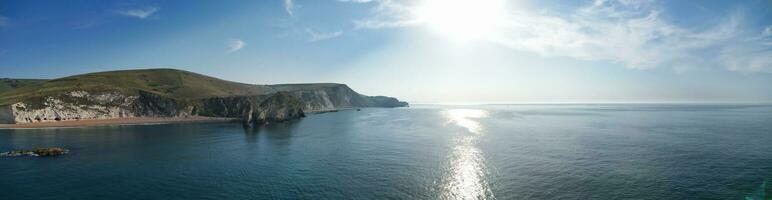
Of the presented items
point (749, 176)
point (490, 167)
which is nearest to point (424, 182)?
point (490, 167)

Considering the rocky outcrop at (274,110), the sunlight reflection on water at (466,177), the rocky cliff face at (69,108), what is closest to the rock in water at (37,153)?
the sunlight reflection on water at (466,177)

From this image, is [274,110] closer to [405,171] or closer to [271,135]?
[271,135]

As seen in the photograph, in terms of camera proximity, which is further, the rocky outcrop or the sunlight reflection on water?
the rocky outcrop

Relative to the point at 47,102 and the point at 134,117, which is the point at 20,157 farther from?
the point at 134,117

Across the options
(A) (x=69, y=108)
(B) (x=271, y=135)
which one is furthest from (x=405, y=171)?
(A) (x=69, y=108)

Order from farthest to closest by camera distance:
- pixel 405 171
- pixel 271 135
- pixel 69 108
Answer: pixel 69 108 < pixel 271 135 < pixel 405 171

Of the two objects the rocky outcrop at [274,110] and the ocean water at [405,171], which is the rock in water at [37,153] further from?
the rocky outcrop at [274,110]

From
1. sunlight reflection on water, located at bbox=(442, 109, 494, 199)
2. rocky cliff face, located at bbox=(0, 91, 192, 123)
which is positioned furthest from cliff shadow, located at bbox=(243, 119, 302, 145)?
rocky cliff face, located at bbox=(0, 91, 192, 123)

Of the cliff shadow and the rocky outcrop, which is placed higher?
the rocky outcrop

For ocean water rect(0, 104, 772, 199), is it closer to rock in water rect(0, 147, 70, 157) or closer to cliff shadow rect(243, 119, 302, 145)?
rock in water rect(0, 147, 70, 157)

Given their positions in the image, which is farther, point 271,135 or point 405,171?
point 271,135

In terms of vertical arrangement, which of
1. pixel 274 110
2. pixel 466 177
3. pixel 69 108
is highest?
pixel 69 108
